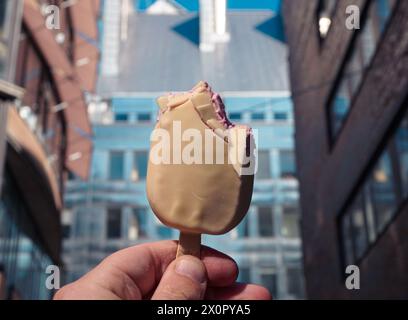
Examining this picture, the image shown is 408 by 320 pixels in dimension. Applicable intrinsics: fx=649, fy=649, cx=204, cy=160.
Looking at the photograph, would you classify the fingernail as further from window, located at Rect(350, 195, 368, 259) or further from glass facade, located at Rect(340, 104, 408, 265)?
window, located at Rect(350, 195, 368, 259)

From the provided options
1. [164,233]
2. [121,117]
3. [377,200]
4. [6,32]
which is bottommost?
[377,200]

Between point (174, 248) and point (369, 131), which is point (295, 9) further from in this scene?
point (174, 248)

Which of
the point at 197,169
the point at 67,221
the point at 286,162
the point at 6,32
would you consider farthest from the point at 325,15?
the point at 67,221

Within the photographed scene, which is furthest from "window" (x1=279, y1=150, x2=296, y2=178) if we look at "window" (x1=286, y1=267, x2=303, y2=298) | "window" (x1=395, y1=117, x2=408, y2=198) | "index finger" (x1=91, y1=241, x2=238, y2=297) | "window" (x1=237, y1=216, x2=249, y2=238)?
"index finger" (x1=91, y1=241, x2=238, y2=297)

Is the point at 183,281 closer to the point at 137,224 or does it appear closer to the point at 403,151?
the point at 403,151

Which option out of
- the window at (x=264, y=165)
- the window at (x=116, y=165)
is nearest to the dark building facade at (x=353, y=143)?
the window at (x=264, y=165)
